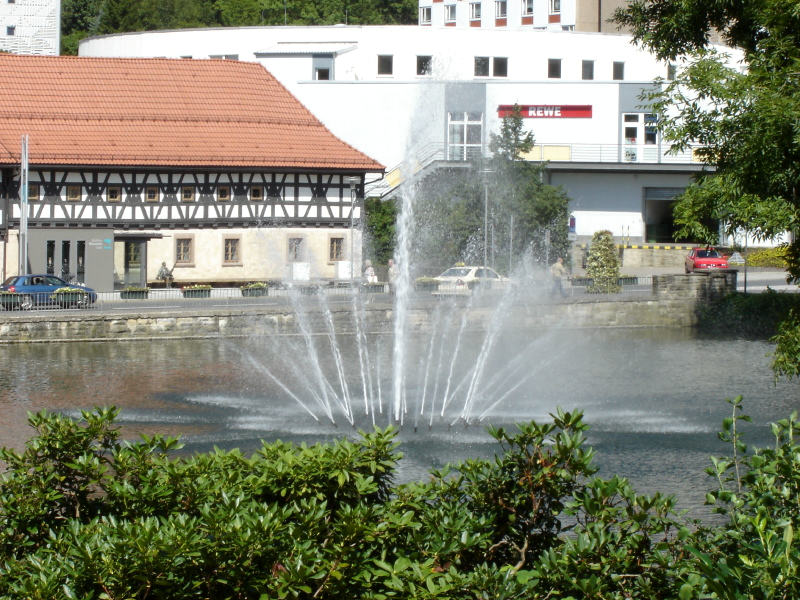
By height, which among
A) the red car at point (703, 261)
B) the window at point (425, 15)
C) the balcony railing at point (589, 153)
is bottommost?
the red car at point (703, 261)

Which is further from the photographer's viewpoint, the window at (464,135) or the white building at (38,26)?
the white building at (38,26)

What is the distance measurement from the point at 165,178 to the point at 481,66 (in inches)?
887

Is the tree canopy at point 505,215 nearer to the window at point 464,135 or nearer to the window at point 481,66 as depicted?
the window at point 464,135

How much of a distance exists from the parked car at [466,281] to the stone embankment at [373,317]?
1.86 meters

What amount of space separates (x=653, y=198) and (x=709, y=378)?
104 feet

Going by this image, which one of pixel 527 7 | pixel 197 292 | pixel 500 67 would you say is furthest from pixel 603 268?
pixel 527 7

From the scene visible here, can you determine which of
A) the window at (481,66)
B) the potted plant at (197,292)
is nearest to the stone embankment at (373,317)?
the potted plant at (197,292)

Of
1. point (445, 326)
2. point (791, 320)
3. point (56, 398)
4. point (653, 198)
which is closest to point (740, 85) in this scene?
point (791, 320)

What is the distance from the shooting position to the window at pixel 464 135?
5025 centimetres

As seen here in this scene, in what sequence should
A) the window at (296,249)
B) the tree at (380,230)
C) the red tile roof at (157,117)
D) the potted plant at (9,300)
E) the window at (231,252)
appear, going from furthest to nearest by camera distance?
the tree at (380,230), the window at (296,249), the window at (231,252), the red tile roof at (157,117), the potted plant at (9,300)

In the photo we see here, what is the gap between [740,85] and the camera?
1270cm

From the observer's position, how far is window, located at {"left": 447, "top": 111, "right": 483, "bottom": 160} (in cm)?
5025

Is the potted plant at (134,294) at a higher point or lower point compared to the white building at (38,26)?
lower

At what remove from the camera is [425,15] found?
84.8 meters
